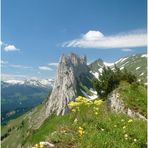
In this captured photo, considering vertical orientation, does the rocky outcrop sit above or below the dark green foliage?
below

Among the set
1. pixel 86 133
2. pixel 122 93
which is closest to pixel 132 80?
pixel 122 93

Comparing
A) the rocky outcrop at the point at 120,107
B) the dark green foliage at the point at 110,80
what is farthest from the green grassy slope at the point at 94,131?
the dark green foliage at the point at 110,80

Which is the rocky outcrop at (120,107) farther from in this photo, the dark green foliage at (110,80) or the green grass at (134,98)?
the dark green foliage at (110,80)

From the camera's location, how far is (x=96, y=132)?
9.73m

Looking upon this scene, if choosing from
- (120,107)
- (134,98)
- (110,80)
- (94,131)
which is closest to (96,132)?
(94,131)

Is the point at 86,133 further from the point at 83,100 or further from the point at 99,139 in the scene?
the point at 83,100

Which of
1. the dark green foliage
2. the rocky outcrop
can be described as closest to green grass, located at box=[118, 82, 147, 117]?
the rocky outcrop

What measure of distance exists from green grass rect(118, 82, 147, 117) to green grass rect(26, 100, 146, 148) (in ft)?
40.0

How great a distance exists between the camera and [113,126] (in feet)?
36.3

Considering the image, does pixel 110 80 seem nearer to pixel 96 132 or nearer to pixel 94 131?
pixel 94 131

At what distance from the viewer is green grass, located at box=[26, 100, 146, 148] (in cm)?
916

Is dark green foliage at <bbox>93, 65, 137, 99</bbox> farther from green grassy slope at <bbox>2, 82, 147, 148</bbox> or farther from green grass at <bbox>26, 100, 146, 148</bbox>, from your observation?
green grass at <bbox>26, 100, 146, 148</bbox>

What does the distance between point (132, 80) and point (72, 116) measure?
79.4ft

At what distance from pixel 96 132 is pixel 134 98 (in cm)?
1669
